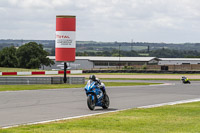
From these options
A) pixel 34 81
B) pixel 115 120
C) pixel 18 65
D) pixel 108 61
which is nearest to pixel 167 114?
pixel 115 120

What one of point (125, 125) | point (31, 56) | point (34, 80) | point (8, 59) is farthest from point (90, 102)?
point (8, 59)

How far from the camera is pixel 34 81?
41.7 metres

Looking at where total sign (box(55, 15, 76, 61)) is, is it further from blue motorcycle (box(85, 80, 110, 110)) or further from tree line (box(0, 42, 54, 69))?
tree line (box(0, 42, 54, 69))

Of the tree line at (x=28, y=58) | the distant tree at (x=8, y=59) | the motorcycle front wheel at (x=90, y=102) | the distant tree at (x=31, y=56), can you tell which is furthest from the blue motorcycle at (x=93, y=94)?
the distant tree at (x=8, y=59)

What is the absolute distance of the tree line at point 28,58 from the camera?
123500mm

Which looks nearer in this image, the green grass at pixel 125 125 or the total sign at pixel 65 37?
the green grass at pixel 125 125

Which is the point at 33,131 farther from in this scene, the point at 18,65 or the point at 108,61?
the point at 108,61

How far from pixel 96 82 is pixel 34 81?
24.4m

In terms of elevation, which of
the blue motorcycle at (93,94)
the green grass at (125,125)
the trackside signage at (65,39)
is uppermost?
the trackside signage at (65,39)

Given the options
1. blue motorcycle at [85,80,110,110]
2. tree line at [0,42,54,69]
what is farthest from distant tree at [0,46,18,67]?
blue motorcycle at [85,80,110,110]

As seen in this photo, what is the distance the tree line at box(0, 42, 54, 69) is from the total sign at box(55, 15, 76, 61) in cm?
7951

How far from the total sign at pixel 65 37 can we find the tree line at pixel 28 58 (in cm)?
7951

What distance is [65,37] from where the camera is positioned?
4266 cm

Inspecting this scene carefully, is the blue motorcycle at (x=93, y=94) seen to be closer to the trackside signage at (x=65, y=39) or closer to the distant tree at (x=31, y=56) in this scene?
the trackside signage at (x=65, y=39)
